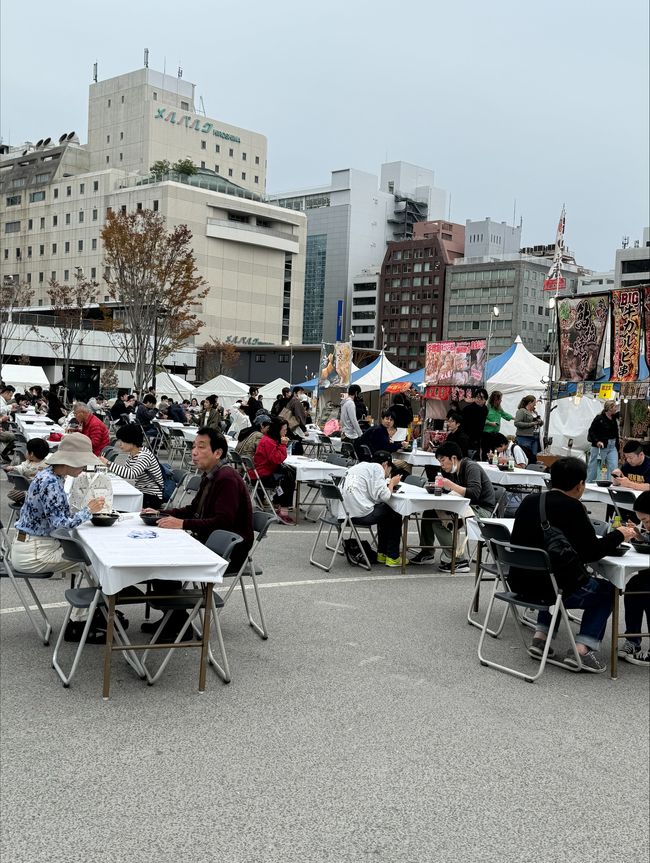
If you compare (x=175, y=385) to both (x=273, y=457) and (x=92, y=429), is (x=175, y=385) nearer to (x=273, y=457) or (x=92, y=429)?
(x=92, y=429)

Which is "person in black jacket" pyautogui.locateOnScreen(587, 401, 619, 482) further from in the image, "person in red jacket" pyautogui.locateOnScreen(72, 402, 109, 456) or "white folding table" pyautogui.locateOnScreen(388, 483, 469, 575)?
"person in red jacket" pyautogui.locateOnScreen(72, 402, 109, 456)

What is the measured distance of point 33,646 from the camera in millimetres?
5672

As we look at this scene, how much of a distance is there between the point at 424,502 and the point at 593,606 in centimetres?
260

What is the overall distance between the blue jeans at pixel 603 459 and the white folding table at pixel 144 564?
1045 centimetres

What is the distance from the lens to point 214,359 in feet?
247

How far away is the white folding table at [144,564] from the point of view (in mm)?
4461

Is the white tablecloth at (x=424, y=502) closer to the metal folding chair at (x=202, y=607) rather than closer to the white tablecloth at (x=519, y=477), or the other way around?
the white tablecloth at (x=519, y=477)

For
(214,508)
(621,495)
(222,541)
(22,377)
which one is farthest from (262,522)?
(22,377)

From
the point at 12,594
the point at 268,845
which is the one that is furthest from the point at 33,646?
the point at 268,845

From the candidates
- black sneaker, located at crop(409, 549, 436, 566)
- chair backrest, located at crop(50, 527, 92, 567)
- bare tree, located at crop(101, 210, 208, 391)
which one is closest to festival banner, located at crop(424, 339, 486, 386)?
black sneaker, located at crop(409, 549, 436, 566)

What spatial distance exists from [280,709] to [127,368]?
2468 inches

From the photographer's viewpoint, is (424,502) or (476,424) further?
(476,424)

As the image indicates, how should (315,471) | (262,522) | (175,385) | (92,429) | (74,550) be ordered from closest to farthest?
(74,550), (262,522), (315,471), (92,429), (175,385)

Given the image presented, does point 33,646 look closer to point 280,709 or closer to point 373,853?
point 280,709
